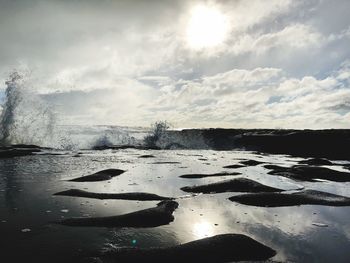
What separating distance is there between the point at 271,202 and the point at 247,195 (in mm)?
1183

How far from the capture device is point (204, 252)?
27.4ft

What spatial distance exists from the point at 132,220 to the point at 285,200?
761 centimetres

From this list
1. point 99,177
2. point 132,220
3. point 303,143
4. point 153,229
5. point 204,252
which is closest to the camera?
point 204,252

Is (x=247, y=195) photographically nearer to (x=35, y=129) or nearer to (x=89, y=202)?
(x=89, y=202)

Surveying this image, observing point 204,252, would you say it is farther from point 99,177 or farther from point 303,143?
point 303,143

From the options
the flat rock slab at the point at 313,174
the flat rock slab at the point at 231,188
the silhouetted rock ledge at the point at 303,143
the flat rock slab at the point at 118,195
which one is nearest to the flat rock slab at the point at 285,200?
the flat rock slab at the point at 231,188

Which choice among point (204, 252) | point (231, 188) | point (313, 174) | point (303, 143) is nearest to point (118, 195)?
point (231, 188)

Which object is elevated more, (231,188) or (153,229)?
(231,188)

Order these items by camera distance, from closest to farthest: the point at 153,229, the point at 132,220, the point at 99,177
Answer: the point at 153,229, the point at 132,220, the point at 99,177

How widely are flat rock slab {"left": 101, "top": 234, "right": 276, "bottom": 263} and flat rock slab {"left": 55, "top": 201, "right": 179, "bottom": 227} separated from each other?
2417 millimetres

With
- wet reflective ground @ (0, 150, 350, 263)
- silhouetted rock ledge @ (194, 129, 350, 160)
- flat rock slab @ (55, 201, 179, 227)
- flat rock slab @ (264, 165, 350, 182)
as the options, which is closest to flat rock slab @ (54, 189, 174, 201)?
wet reflective ground @ (0, 150, 350, 263)

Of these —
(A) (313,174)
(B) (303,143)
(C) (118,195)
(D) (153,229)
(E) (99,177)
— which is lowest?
(D) (153,229)

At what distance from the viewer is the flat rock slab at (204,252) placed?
26.1ft

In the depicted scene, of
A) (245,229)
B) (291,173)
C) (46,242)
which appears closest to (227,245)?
(245,229)
